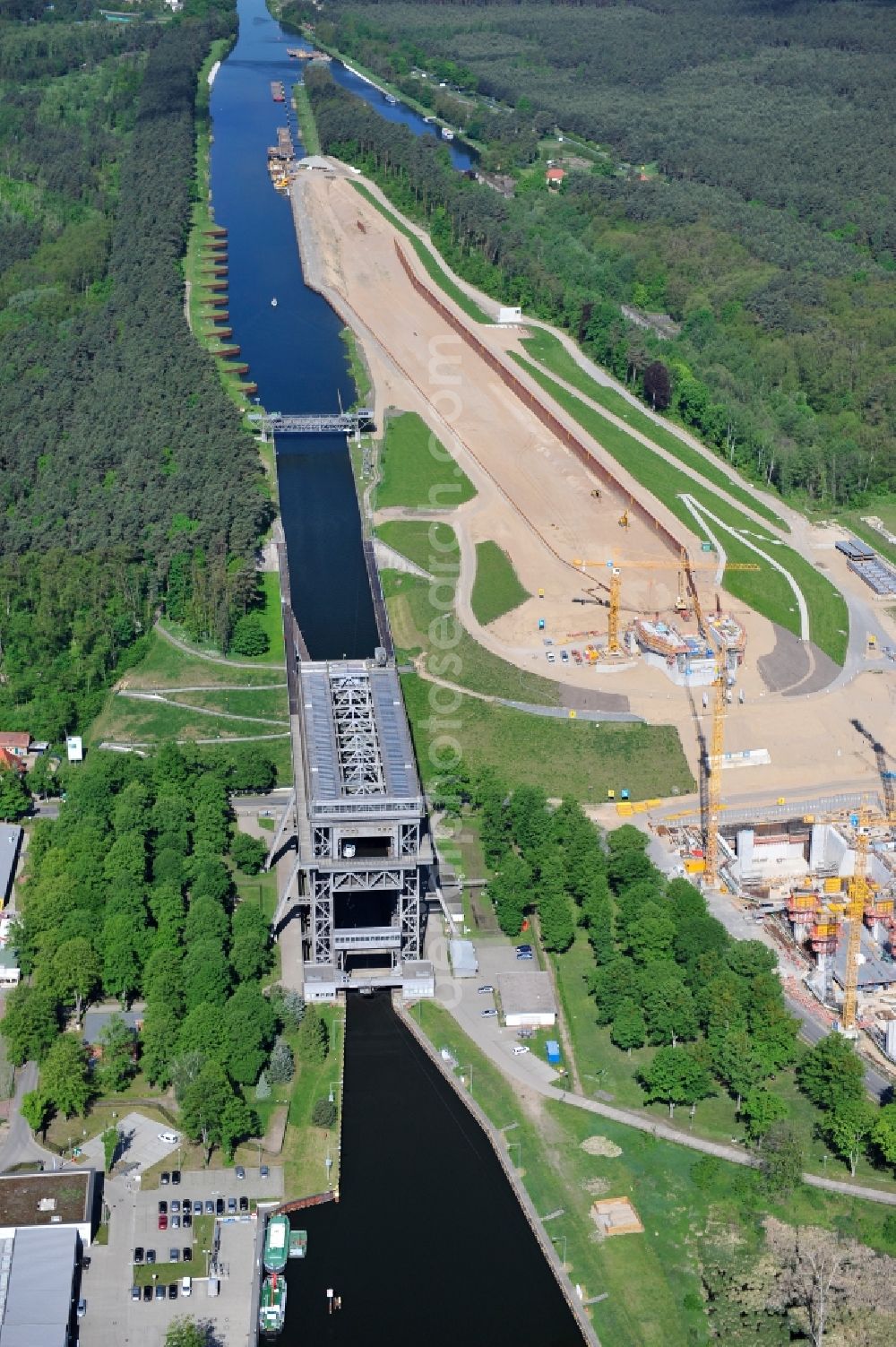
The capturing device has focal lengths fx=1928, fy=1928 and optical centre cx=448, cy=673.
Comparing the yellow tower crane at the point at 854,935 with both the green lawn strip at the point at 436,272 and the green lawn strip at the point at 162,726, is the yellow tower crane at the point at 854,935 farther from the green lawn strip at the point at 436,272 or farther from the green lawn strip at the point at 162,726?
the green lawn strip at the point at 436,272

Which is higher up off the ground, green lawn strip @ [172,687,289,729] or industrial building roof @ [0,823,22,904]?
industrial building roof @ [0,823,22,904]

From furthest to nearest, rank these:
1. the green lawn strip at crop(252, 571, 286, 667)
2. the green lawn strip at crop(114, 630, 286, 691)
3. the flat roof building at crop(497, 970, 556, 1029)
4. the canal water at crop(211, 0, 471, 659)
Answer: the canal water at crop(211, 0, 471, 659), the green lawn strip at crop(252, 571, 286, 667), the green lawn strip at crop(114, 630, 286, 691), the flat roof building at crop(497, 970, 556, 1029)

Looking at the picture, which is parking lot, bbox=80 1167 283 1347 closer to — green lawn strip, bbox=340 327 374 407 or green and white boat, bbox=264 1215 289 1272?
green and white boat, bbox=264 1215 289 1272

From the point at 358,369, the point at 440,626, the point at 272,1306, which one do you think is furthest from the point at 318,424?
the point at 272,1306

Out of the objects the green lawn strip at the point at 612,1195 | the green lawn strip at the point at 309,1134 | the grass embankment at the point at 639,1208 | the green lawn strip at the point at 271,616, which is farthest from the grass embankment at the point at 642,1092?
the green lawn strip at the point at 271,616

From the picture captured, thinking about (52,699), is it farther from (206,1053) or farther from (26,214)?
(26,214)

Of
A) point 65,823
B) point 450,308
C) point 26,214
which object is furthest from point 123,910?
point 26,214

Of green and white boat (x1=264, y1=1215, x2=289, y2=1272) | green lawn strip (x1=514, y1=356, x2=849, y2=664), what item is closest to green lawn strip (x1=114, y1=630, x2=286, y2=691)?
green lawn strip (x1=514, y1=356, x2=849, y2=664)
